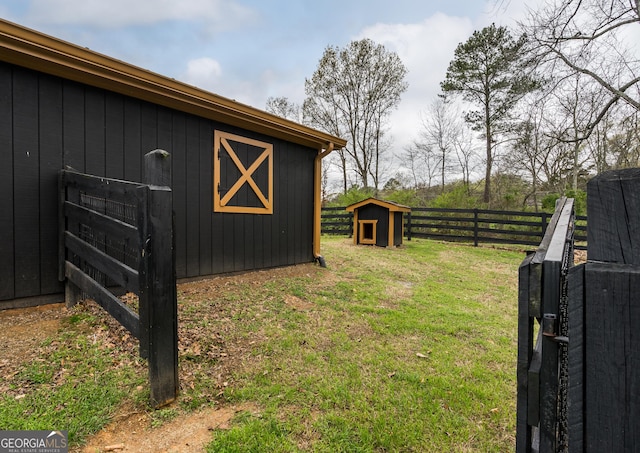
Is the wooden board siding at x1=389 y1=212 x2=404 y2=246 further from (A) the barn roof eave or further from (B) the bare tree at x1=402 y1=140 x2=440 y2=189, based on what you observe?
(B) the bare tree at x1=402 y1=140 x2=440 y2=189

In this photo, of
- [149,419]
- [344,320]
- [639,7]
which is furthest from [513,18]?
[149,419]

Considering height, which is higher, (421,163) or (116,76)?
(421,163)

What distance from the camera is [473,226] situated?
395 inches

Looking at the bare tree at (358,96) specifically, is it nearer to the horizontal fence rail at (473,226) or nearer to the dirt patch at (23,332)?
the horizontal fence rail at (473,226)

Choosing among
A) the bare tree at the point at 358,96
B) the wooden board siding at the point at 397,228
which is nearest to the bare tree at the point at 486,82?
the bare tree at the point at 358,96

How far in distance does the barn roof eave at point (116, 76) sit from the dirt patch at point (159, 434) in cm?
307

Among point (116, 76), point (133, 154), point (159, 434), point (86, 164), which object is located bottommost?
point (159, 434)

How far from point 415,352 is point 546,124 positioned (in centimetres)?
1302

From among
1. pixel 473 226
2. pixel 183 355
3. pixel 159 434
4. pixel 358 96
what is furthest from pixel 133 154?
pixel 358 96

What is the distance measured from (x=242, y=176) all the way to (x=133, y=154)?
143 centimetres

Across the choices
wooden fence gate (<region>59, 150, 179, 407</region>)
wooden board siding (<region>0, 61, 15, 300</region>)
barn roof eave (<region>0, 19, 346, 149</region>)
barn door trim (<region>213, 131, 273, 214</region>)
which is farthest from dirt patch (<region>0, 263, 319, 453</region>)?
barn roof eave (<region>0, 19, 346, 149</region>)

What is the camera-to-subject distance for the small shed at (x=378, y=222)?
869 centimetres

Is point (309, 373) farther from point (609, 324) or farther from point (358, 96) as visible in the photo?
point (358, 96)

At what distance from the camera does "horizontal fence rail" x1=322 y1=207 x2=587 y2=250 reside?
925 centimetres
